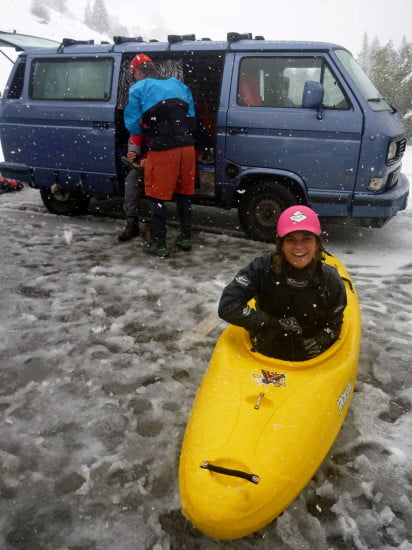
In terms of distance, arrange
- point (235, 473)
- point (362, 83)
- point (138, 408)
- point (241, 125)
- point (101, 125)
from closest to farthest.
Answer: point (235, 473) < point (138, 408) < point (362, 83) < point (241, 125) < point (101, 125)

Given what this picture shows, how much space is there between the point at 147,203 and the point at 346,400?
232 inches

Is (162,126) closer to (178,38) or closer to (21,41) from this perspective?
(178,38)

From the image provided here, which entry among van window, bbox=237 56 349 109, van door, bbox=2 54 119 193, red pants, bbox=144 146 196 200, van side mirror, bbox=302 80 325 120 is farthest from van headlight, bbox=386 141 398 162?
van door, bbox=2 54 119 193

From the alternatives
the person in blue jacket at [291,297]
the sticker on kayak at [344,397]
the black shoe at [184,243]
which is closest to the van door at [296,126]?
the black shoe at [184,243]

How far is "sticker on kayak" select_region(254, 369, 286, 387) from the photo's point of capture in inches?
91.0

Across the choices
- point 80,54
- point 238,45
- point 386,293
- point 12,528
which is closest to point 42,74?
point 80,54

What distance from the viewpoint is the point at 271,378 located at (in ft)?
7.70

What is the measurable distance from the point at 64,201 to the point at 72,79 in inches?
72.4

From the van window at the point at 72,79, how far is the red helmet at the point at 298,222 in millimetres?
4245

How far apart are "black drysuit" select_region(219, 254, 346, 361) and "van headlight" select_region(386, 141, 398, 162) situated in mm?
2837

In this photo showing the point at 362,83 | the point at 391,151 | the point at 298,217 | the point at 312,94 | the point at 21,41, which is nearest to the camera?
the point at 298,217

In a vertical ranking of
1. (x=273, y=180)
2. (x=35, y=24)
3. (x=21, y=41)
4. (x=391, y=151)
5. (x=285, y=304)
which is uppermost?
(x=35, y=24)

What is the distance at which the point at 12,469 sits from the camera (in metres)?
2.29

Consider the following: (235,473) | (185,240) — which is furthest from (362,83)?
(235,473)
